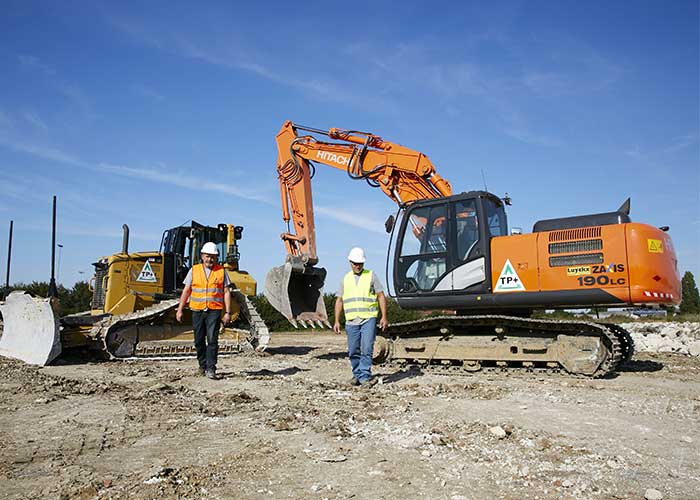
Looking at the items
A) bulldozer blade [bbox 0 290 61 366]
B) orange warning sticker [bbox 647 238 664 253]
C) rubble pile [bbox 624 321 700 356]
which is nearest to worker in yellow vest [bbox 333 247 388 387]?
A: orange warning sticker [bbox 647 238 664 253]

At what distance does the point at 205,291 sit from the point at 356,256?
200cm

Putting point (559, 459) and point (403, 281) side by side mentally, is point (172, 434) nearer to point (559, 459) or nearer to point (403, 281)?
point (559, 459)

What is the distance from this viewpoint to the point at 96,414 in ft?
16.7

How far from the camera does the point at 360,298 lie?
6953 mm

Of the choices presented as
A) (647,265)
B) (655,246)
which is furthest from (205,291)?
(655,246)

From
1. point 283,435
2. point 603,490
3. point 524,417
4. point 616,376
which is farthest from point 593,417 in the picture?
point 616,376

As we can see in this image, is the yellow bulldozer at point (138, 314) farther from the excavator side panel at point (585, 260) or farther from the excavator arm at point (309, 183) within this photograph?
the excavator side panel at point (585, 260)

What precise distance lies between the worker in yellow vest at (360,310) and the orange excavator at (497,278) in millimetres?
1594

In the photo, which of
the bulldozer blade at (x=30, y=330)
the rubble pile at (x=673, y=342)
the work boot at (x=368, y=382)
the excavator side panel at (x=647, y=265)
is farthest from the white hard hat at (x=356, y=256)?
the rubble pile at (x=673, y=342)

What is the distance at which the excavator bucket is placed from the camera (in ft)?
31.3

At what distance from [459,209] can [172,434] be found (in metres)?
5.34

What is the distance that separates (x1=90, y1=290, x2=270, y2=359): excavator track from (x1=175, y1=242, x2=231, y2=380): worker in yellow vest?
Result: 9.30ft

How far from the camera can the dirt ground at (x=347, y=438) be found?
3.17m

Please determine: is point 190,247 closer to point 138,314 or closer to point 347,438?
point 138,314
